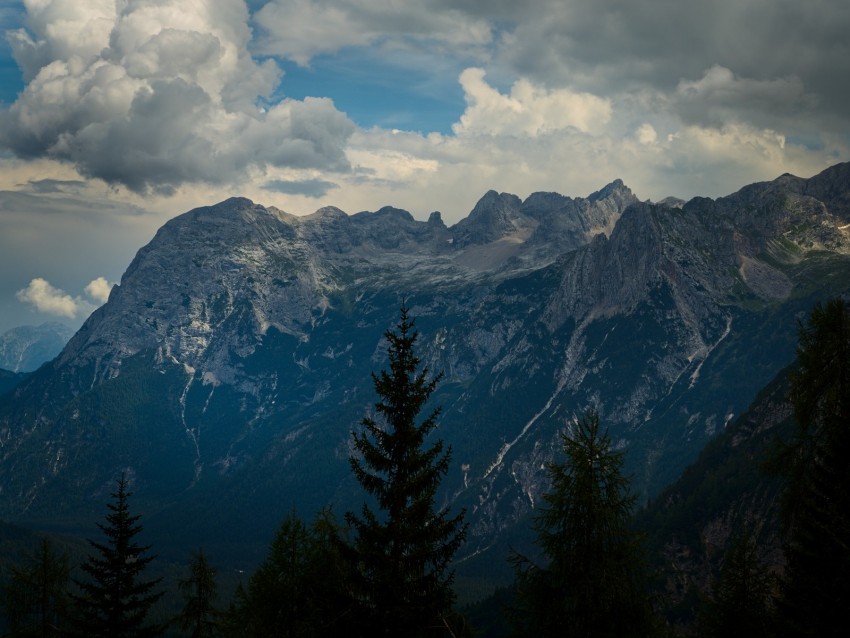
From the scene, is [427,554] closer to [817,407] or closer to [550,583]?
[550,583]

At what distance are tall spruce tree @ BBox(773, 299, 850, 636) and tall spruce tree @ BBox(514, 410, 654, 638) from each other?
7.51 metres

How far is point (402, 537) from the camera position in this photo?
125 feet

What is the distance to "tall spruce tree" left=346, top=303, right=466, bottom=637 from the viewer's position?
37.8 metres

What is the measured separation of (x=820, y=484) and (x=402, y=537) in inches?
747

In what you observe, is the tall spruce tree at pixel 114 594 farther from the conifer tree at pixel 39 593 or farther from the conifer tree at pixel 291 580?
the conifer tree at pixel 291 580

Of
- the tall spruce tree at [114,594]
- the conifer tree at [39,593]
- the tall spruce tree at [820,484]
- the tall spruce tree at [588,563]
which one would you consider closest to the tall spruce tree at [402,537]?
the tall spruce tree at [588,563]

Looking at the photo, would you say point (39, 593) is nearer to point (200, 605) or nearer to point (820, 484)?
point (200, 605)

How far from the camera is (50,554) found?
59250 millimetres

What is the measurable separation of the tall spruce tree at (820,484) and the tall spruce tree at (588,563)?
24.6 ft

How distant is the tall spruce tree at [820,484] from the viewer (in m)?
35.1

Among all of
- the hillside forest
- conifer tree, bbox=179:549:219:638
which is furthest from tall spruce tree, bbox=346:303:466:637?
conifer tree, bbox=179:549:219:638

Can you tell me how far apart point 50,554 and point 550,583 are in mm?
40799

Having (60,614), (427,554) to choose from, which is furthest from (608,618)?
(60,614)

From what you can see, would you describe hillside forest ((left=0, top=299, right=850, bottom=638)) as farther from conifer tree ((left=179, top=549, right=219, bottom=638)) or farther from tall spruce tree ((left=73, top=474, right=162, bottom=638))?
conifer tree ((left=179, top=549, right=219, bottom=638))
